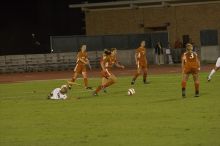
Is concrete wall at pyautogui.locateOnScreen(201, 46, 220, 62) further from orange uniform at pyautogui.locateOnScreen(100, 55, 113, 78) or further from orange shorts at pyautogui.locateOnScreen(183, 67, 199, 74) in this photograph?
orange shorts at pyautogui.locateOnScreen(183, 67, 199, 74)

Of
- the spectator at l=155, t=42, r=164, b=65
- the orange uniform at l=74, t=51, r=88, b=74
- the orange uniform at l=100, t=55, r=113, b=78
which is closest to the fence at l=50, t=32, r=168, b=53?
the spectator at l=155, t=42, r=164, b=65

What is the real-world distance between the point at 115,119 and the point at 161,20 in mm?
36649

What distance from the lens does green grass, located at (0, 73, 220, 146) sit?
14969 millimetres

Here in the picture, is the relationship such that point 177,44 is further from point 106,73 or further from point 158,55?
point 106,73

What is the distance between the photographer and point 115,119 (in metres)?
18.6

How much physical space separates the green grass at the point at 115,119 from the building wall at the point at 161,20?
25279 millimetres

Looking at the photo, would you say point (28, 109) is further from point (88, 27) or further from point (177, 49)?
point (88, 27)

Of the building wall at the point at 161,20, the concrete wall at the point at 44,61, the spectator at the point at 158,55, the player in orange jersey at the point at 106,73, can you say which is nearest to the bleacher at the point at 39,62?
the concrete wall at the point at 44,61

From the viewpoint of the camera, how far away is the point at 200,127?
1627cm

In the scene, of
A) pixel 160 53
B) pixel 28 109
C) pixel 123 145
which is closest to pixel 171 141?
pixel 123 145

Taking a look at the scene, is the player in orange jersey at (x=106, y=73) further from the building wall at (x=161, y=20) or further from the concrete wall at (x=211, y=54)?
the building wall at (x=161, y=20)

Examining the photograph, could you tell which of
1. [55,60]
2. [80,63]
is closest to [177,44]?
[55,60]

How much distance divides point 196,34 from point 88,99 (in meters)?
29.3

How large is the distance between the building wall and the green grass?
995 inches
